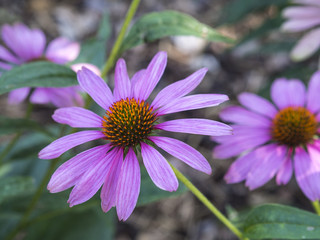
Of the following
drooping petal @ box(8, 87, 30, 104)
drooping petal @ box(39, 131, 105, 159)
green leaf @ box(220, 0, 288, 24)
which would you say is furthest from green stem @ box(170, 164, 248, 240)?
green leaf @ box(220, 0, 288, 24)

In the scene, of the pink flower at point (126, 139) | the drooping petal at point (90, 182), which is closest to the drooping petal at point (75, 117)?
the pink flower at point (126, 139)

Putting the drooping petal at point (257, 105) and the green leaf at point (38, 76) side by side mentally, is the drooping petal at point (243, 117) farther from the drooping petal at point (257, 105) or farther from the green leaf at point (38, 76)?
the green leaf at point (38, 76)

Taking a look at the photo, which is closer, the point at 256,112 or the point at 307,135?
the point at 307,135

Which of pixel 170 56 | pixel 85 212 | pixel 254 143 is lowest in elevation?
pixel 254 143

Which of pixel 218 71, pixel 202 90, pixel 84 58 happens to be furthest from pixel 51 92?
pixel 218 71

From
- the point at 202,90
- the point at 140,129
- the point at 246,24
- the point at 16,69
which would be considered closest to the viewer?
the point at 140,129

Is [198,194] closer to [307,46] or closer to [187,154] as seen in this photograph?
[187,154]

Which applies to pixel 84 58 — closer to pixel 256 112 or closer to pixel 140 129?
pixel 140 129
